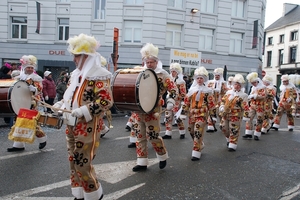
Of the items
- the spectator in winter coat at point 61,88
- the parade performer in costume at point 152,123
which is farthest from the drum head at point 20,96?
the spectator in winter coat at point 61,88

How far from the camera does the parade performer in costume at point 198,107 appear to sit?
6.18 metres

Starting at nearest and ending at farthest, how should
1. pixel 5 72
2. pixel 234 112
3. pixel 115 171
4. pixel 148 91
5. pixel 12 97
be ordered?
1. pixel 148 91
2. pixel 12 97
3. pixel 115 171
4. pixel 234 112
5. pixel 5 72

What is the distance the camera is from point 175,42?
2162cm

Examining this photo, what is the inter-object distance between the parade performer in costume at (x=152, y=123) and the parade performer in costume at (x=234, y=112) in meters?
2.28

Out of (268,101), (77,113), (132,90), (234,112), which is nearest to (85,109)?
(77,113)

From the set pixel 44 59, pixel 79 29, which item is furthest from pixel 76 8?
pixel 44 59

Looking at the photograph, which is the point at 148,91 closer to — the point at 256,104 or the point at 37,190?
the point at 37,190

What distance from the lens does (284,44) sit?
4522 centimetres

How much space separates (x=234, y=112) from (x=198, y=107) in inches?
50.5

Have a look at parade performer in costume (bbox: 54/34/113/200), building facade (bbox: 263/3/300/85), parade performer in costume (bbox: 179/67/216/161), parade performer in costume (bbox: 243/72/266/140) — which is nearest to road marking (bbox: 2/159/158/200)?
parade performer in costume (bbox: 54/34/113/200)

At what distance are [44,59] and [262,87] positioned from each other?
16.0m

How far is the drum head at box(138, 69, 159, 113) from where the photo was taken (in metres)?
4.61

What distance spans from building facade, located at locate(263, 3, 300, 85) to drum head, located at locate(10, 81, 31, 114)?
4260cm

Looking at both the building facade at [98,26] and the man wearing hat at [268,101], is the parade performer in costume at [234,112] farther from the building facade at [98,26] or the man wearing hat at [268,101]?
the building facade at [98,26]
